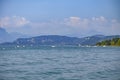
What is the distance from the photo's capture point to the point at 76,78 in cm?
2408

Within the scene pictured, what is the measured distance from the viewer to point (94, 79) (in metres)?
23.5

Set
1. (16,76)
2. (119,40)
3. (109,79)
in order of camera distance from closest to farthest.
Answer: (109,79), (16,76), (119,40)

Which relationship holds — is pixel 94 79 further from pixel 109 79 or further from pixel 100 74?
pixel 100 74

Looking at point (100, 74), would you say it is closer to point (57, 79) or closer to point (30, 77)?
point (57, 79)

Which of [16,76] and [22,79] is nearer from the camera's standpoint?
[22,79]

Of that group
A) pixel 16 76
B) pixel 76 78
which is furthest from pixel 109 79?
A: pixel 16 76

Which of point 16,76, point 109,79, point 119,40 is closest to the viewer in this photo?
point 109,79

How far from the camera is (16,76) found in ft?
84.2

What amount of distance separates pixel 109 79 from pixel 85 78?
199 cm

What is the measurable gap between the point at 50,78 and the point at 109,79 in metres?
4.92

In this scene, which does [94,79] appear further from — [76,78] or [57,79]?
[57,79]

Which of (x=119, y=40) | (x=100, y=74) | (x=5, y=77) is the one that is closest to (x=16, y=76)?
(x=5, y=77)

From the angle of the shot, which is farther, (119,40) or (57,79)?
(119,40)

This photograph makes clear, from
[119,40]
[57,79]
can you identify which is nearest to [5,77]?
[57,79]
